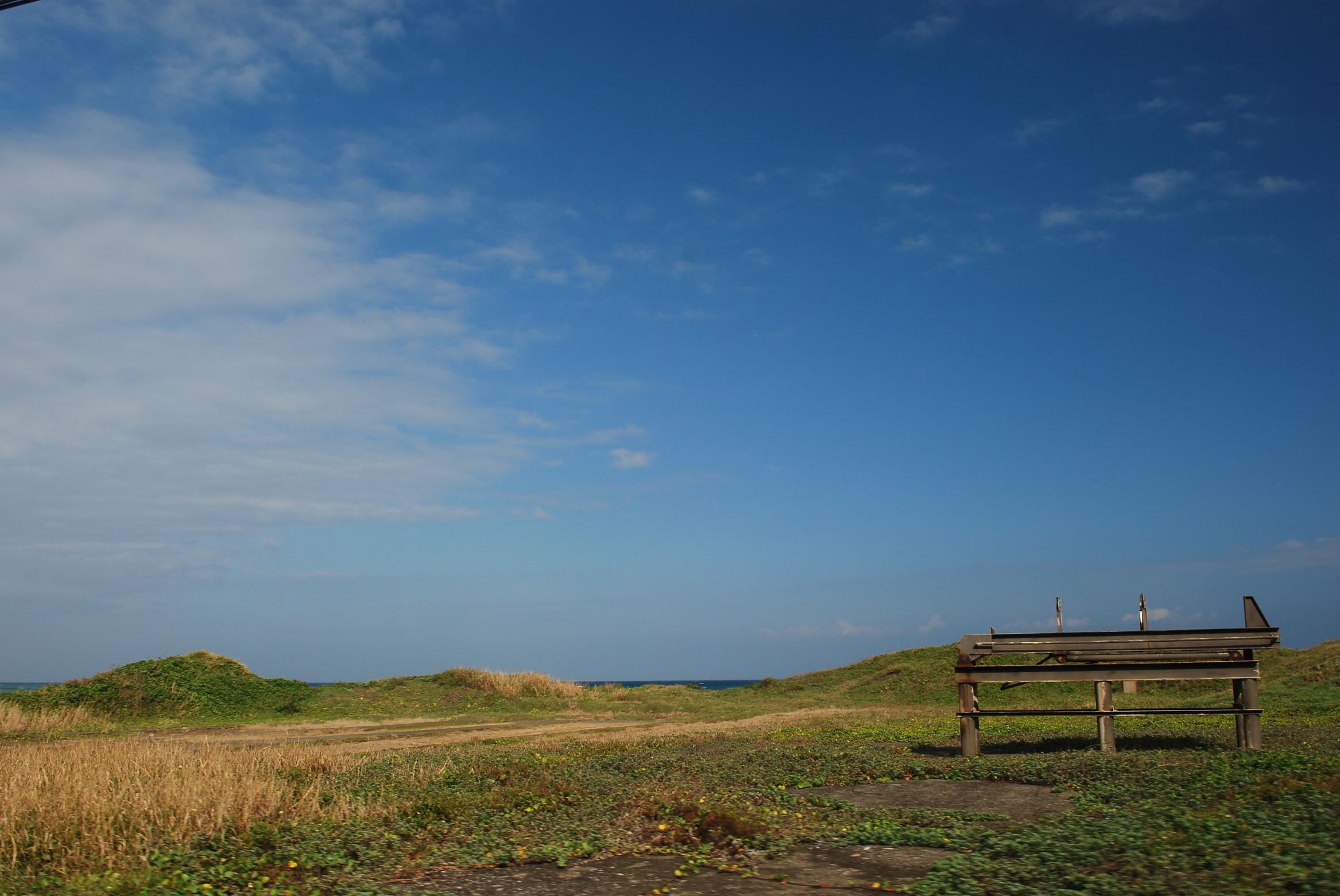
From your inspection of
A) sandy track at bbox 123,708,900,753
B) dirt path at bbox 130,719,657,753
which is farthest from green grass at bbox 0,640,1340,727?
dirt path at bbox 130,719,657,753

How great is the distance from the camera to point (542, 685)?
40.2 metres

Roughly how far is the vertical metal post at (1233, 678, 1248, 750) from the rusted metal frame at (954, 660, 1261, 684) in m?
0.24

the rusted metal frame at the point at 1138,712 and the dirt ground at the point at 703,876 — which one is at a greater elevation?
the rusted metal frame at the point at 1138,712

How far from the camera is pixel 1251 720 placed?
14219mm

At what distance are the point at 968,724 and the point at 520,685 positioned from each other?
91.2ft

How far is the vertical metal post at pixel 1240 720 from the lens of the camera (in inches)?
561

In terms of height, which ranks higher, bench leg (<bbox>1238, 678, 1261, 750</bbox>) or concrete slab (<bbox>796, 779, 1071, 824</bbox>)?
bench leg (<bbox>1238, 678, 1261, 750</bbox>)

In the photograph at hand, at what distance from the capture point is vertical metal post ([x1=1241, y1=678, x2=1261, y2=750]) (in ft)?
46.5

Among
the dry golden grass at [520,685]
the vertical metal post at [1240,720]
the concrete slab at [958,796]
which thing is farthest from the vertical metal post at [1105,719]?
the dry golden grass at [520,685]

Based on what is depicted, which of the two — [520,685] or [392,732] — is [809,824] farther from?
[520,685]

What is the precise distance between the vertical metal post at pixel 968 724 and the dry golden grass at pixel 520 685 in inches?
1032

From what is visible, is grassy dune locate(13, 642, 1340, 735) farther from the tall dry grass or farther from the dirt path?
the tall dry grass

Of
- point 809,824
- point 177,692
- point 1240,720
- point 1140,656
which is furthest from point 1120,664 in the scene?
point 177,692

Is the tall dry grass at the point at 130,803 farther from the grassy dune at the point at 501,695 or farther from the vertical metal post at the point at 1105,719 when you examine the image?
the grassy dune at the point at 501,695
